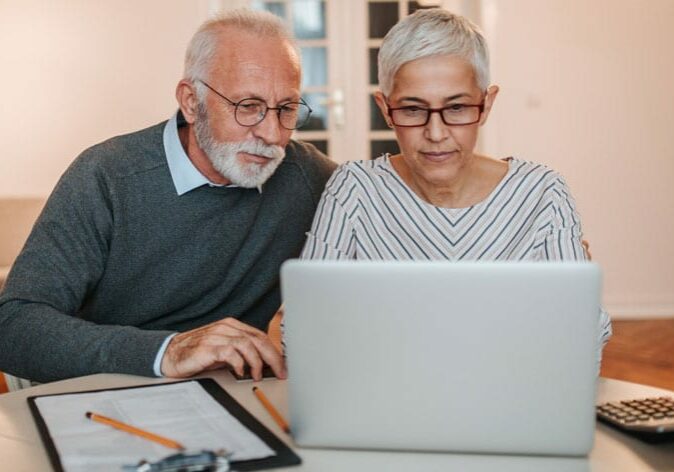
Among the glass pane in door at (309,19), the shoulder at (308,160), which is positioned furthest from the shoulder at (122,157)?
the glass pane in door at (309,19)

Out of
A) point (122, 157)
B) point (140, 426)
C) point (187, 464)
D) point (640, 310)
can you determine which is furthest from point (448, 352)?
point (640, 310)

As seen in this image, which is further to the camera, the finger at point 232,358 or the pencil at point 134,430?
the finger at point 232,358

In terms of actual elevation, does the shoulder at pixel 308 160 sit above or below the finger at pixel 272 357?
above

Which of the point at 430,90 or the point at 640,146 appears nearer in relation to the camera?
the point at 430,90

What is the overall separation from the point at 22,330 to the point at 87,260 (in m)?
0.25

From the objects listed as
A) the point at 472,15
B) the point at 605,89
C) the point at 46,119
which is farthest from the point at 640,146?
the point at 46,119

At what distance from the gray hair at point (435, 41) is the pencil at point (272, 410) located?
0.69 metres

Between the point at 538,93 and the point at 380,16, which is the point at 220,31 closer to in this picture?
the point at 538,93

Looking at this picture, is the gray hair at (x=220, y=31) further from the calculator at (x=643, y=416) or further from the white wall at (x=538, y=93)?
the white wall at (x=538, y=93)

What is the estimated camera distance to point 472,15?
17.4 ft

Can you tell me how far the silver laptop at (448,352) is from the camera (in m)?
0.92

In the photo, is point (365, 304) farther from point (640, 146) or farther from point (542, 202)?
point (640, 146)

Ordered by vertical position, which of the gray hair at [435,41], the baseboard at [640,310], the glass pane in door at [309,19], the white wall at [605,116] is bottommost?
the baseboard at [640,310]

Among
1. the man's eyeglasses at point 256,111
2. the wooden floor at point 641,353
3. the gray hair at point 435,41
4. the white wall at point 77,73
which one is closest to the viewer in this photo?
the gray hair at point 435,41
